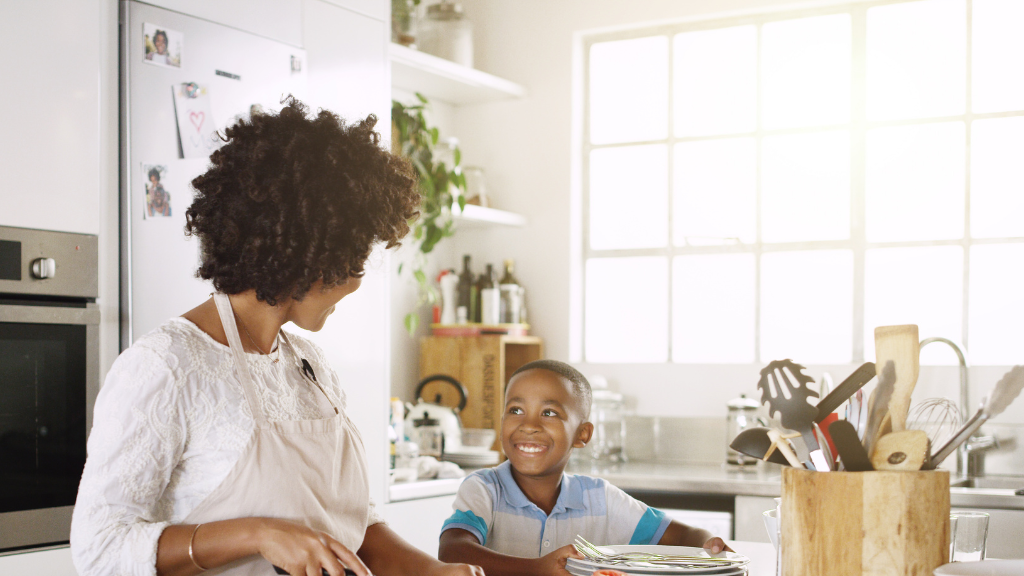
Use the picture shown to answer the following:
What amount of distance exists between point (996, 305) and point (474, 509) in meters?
2.39

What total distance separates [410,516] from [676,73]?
2.02 m

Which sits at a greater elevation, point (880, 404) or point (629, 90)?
point (629, 90)

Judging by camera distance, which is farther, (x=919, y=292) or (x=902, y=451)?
(x=919, y=292)

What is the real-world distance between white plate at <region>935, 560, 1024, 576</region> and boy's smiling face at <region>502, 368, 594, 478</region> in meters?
0.77

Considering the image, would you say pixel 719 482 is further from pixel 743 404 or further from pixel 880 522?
pixel 880 522

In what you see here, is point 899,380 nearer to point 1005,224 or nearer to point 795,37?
point 1005,224

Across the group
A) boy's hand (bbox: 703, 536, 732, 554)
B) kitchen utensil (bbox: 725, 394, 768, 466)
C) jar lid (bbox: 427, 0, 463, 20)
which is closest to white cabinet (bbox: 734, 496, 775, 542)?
kitchen utensil (bbox: 725, 394, 768, 466)

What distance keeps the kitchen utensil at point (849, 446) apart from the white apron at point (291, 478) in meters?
0.64

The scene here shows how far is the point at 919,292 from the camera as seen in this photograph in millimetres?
3238

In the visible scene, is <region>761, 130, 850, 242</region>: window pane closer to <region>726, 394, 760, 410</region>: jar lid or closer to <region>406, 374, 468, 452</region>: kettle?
<region>726, 394, 760, 410</region>: jar lid

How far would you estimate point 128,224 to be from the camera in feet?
6.50

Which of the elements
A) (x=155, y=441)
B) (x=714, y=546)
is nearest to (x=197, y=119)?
(x=155, y=441)

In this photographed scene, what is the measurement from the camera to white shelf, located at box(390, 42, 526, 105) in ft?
10.7

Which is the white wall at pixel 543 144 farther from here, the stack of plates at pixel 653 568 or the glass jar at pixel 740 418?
the stack of plates at pixel 653 568
